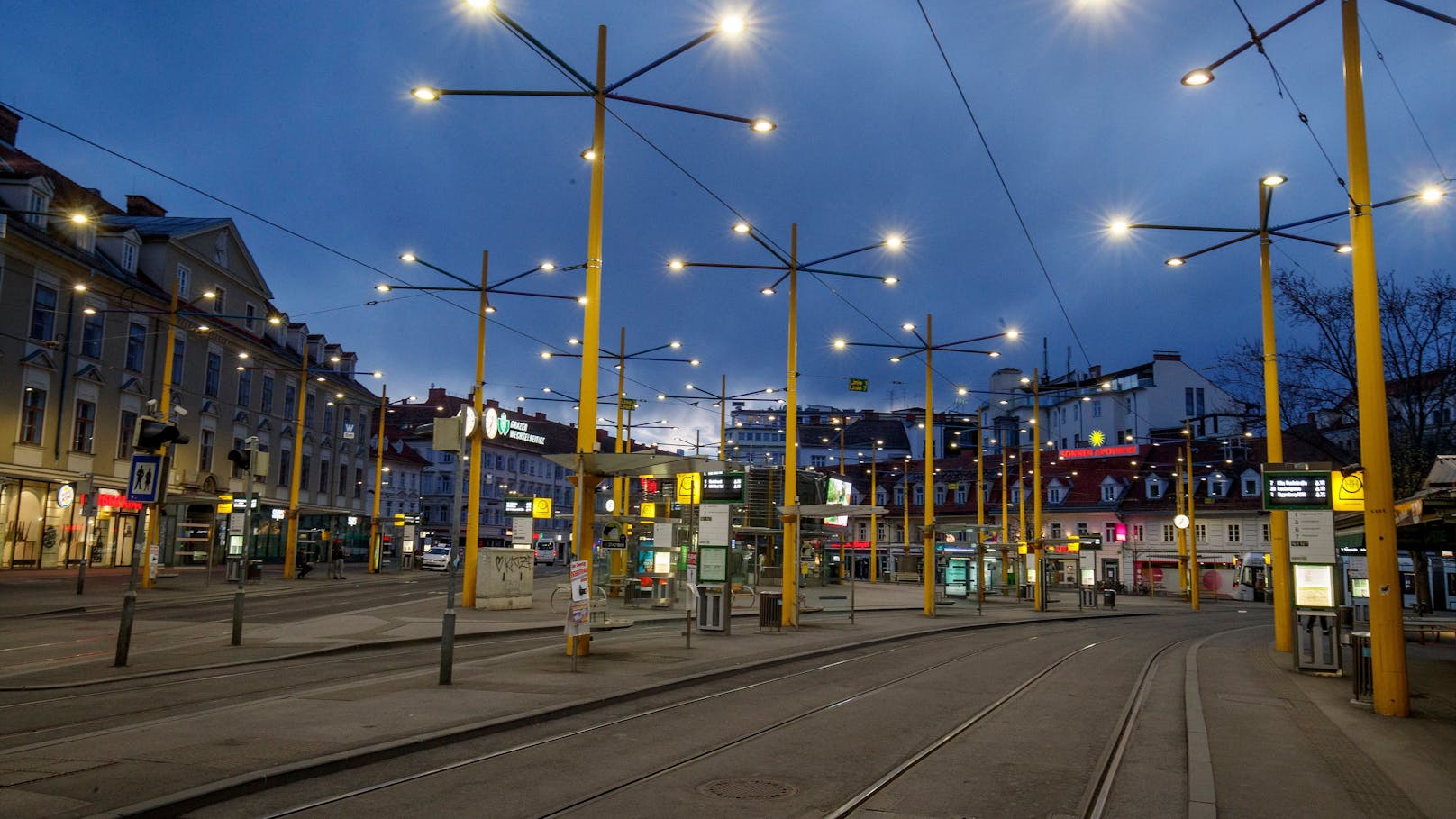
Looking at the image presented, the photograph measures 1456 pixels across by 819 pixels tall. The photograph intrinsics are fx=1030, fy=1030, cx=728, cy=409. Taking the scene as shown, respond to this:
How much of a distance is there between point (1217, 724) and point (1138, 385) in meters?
78.0

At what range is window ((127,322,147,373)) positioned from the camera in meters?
45.4

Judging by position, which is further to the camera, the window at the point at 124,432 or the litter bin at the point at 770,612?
the window at the point at 124,432

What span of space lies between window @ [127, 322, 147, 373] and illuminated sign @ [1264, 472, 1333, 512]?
4516 centimetres

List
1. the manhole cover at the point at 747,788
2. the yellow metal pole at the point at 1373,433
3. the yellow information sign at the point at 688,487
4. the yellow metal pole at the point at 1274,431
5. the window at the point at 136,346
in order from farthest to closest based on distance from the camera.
A: 1. the window at the point at 136,346
2. the yellow information sign at the point at 688,487
3. the yellow metal pole at the point at 1274,431
4. the yellow metal pole at the point at 1373,433
5. the manhole cover at the point at 747,788

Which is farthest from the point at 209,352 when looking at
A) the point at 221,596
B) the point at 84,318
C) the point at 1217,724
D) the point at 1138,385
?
the point at 1138,385

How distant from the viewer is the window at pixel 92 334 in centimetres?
4239

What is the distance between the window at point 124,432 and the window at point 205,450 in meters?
5.44

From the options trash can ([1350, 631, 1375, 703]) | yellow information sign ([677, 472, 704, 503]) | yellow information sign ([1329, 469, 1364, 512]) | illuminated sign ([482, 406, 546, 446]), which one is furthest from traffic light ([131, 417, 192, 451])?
yellow information sign ([1329, 469, 1364, 512])

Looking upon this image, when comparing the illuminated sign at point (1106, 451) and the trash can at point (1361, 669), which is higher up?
the illuminated sign at point (1106, 451)

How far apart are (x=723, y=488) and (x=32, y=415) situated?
31.7 meters

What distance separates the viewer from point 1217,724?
40.3ft

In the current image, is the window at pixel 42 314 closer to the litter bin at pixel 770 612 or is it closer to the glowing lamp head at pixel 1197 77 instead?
the litter bin at pixel 770 612

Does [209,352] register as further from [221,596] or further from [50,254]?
[221,596]

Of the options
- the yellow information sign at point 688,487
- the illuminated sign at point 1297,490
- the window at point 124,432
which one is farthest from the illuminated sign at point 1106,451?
the window at point 124,432
